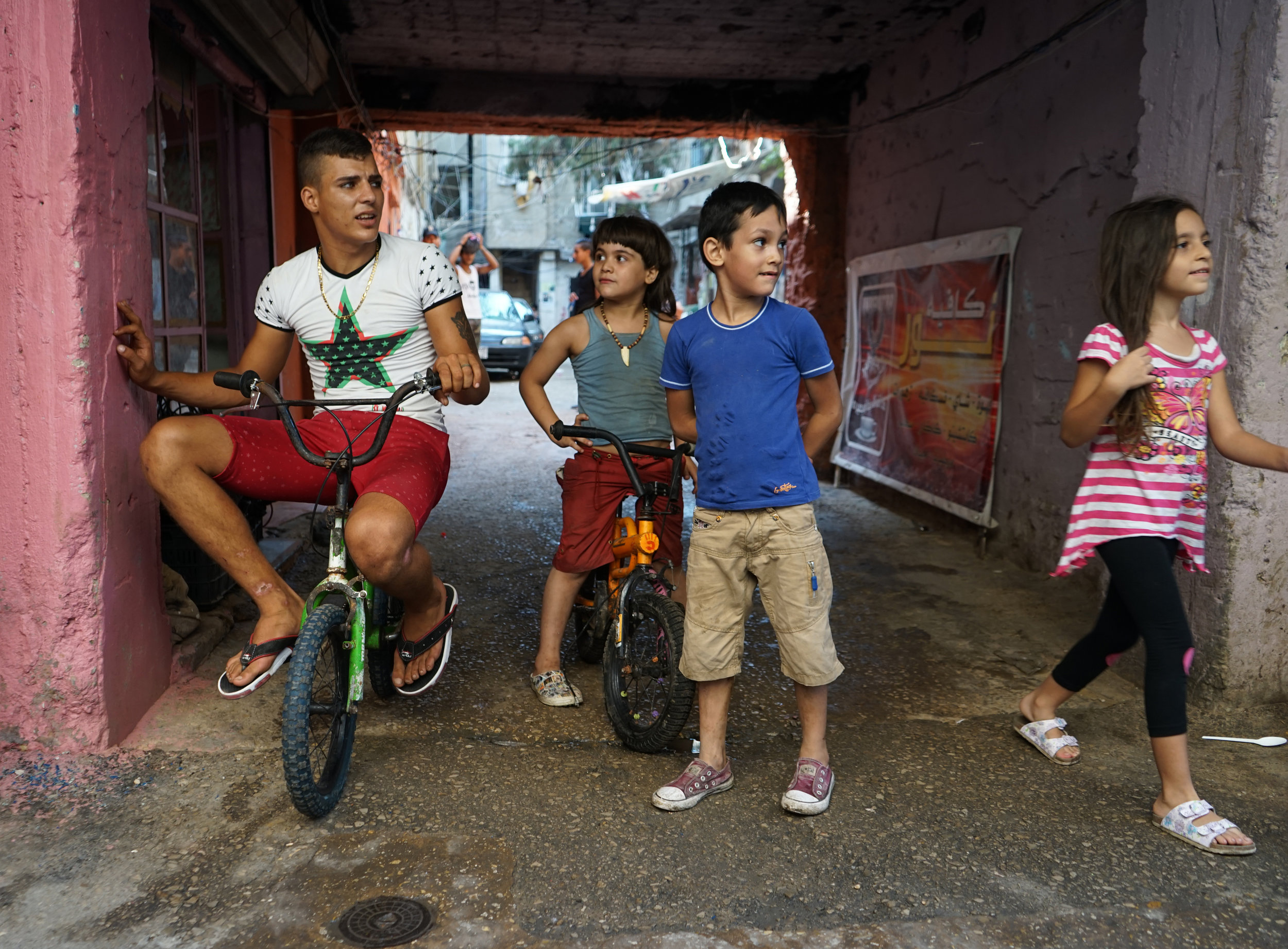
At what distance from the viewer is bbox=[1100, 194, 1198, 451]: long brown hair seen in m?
2.59

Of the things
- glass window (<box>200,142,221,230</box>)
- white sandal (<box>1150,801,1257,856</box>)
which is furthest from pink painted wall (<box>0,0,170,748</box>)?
white sandal (<box>1150,801,1257,856</box>)

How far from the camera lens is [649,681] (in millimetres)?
3102

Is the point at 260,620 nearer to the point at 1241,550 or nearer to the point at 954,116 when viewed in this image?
the point at 1241,550

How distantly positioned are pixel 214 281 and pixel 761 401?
14.0ft

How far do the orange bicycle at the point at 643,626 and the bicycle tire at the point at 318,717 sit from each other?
0.83 metres

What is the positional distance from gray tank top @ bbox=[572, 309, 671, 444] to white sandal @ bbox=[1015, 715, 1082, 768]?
154 centimetres

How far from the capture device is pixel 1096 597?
461cm

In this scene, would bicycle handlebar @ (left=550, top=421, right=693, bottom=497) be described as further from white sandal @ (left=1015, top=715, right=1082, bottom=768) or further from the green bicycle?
white sandal @ (left=1015, top=715, right=1082, bottom=768)

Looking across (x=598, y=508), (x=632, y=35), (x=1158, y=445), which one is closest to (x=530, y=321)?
(x=632, y=35)

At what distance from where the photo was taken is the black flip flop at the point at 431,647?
3.18 meters

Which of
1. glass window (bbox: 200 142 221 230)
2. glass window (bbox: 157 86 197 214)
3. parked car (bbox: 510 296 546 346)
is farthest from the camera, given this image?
parked car (bbox: 510 296 546 346)

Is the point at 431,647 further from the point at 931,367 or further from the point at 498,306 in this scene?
the point at 498,306

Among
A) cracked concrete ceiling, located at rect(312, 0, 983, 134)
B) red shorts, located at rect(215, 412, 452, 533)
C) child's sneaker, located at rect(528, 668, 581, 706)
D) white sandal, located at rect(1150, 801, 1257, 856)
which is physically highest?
cracked concrete ceiling, located at rect(312, 0, 983, 134)

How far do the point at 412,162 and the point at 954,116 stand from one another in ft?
51.0
